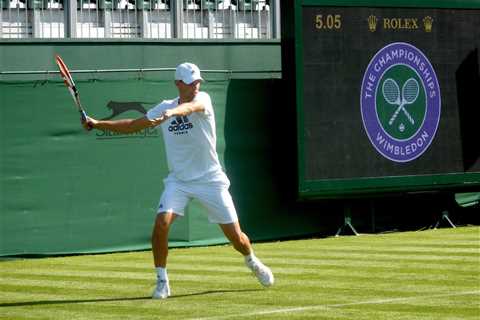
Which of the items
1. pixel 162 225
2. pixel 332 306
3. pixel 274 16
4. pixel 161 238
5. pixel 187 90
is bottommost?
pixel 332 306

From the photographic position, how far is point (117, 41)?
19.8 m

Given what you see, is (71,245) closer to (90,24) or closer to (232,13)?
(90,24)

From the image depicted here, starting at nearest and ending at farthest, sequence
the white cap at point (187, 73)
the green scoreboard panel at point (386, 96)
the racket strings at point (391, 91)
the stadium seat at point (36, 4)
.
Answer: the white cap at point (187, 73), the green scoreboard panel at point (386, 96), the racket strings at point (391, 91), the stadium seat at point (36, 4)

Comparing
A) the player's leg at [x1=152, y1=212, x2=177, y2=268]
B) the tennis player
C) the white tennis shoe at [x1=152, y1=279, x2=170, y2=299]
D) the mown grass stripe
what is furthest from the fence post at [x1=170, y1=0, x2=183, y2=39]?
the white tennis shoe at [x1=152, y1=279, x2=170, y2=299]

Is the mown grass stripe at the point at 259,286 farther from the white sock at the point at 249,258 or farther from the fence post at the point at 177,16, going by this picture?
the fence post at the point at 177,16

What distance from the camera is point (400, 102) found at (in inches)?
739

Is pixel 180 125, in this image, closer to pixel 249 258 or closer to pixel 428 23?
pixel 249 258

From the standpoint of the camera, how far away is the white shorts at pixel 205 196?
37.2 feet

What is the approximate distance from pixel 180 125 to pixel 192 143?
0.19 m

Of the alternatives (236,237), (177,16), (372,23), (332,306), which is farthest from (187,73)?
(177,16)

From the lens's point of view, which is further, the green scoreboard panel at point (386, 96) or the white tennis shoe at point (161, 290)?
the green scoreboard panel at point (386, 96)

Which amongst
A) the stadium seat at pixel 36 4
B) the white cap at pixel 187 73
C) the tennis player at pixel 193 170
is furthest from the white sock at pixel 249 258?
the stadium seat at pixel 36 4

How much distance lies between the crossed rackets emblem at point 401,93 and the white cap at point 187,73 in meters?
7.93

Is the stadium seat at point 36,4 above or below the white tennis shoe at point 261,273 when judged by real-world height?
above
